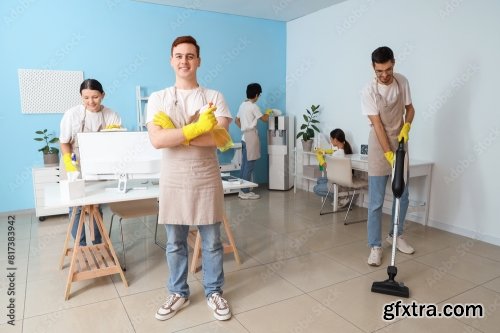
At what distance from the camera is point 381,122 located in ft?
9.04

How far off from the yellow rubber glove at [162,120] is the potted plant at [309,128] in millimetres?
3455

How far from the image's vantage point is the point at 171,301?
2150mm

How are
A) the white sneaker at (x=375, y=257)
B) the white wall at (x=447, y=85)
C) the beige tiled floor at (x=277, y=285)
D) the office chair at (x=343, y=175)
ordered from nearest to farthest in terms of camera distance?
the beige tiled floor at (x=277, y=285), the white sneaker at (x=375, y=257), the white wall at (x=447, y=85), the office chair at (x=343, y=175)

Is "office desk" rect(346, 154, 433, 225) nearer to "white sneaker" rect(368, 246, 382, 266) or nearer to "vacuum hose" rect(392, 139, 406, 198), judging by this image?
"white sneaker" rect(368, 246, 382, 266)

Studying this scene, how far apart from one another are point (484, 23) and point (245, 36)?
323 centimetres

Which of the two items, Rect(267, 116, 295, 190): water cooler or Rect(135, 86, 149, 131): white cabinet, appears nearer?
Rect(135, 86, 149, 131): white cabinet

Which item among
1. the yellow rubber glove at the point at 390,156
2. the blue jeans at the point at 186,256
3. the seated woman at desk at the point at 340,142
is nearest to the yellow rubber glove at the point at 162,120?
the blue jeans at the point at 186,256

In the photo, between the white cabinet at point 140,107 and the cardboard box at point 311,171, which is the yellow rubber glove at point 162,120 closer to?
the white cabinet at point 140,107

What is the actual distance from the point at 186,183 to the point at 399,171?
1351mm

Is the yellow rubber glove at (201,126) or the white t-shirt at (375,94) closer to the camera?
the yellow rubber glove at (201,126)

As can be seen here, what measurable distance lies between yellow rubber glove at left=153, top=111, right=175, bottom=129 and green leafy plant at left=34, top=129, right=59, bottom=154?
2944 mm

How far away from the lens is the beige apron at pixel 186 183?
6.46 ft

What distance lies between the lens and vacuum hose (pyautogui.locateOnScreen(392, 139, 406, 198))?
2268mm

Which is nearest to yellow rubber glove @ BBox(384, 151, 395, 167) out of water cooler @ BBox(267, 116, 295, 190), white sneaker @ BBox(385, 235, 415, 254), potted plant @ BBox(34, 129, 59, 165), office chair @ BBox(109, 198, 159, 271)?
white sneaker @ BBox(385, 235, 415, 254)
